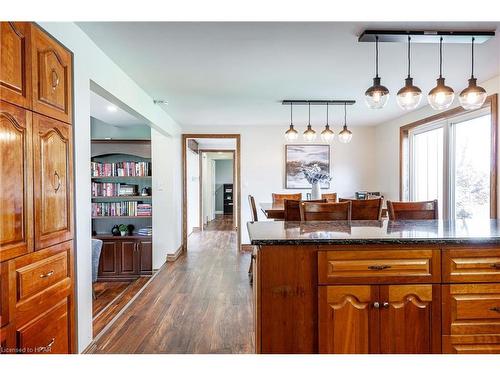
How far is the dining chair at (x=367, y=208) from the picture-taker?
9.07 feet

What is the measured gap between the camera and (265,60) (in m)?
2.60

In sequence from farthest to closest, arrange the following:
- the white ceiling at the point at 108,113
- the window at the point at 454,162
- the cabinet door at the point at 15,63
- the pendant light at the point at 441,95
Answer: the white ceiling at the point at 108,113 < the window at the point at 454,162 < the pendant light at the point at 441,95 < the cabinet door at the point at 15,63

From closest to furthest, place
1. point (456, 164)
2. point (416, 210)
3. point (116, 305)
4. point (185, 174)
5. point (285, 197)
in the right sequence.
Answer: point (416, 210) < point (116, 305) < point (456, 164) < point (285, 197) < point (185, 174)

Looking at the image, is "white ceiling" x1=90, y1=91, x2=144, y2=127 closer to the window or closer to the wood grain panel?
the wood grain panel

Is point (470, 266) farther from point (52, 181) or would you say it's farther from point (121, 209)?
point (121, 209)

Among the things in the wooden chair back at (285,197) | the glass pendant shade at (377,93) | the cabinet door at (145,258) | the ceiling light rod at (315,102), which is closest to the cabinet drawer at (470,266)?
the glass pendant shade at (377,93)

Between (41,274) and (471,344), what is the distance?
2217 mm

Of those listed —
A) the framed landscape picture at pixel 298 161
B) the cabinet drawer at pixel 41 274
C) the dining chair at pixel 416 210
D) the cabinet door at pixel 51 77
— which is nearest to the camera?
the cabinet drawer at pixel 41 274

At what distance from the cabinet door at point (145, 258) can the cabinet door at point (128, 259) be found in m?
0.06

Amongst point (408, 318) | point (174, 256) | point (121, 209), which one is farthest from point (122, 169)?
point (408, 318)

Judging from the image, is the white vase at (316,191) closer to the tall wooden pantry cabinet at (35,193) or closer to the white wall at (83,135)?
the white wall at (83,135)
